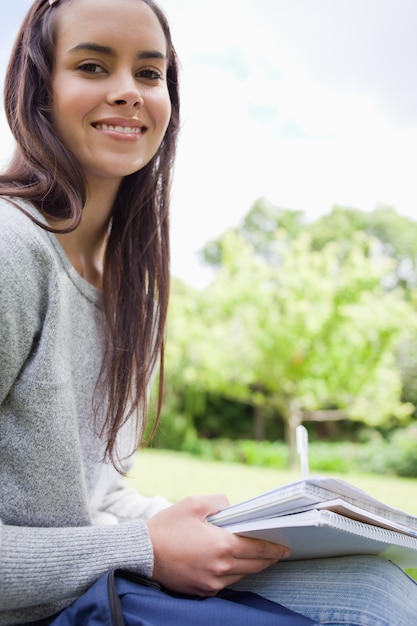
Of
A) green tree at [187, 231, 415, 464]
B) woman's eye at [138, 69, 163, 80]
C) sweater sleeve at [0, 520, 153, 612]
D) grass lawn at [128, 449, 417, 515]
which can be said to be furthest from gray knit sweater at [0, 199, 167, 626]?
green tree at [187, 231, 415, 464]

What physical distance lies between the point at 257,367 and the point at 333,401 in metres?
1.54

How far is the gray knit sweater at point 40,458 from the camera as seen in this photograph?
0.89 m

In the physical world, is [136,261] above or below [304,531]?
above

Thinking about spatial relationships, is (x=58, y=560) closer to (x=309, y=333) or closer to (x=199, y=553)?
(x=199, y=553)

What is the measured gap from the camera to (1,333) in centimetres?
91

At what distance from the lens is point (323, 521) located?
77cm

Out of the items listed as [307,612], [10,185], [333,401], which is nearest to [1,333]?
[10,185]

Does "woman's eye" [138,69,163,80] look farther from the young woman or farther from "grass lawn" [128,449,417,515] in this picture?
"grass lawn" [128,449,417,515]

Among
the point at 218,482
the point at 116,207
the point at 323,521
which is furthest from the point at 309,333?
the point at 323,521

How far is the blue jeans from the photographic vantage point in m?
0.87

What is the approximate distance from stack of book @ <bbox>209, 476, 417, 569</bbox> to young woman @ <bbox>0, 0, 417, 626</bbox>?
3 cm

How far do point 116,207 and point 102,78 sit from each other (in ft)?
0.94

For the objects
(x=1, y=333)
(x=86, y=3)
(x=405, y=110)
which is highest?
(x=405, y=110)

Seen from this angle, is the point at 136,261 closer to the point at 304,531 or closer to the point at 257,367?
the point at 304,531
